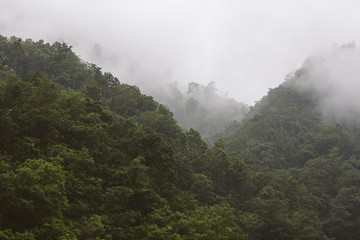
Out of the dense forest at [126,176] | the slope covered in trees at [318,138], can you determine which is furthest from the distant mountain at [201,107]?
the dense forest at [126,176]

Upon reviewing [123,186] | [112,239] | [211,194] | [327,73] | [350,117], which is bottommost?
[112,239]

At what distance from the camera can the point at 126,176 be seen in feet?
80.5

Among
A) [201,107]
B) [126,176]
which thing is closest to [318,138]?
[126,176]

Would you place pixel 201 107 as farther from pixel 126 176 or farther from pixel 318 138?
pixel 126 176

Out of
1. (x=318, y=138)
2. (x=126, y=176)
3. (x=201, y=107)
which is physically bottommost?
(x=126, y=176)

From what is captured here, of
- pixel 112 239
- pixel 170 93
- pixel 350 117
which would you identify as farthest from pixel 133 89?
pixel 170 93

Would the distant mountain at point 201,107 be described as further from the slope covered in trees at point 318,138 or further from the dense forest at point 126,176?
the dense forest at point 126,176

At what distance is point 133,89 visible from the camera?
45.0 m

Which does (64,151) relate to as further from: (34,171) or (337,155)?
(337,155)

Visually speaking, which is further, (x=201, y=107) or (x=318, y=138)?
(x=201, y=107)

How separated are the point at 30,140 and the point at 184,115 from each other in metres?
80.2

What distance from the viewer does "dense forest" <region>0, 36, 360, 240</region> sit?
18.0 m

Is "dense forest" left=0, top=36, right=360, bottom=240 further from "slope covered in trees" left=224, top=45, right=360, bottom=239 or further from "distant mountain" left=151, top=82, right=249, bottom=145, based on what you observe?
"distant mountain" left=151, top=82, right=249, bottom=145

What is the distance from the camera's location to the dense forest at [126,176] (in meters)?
18.0
